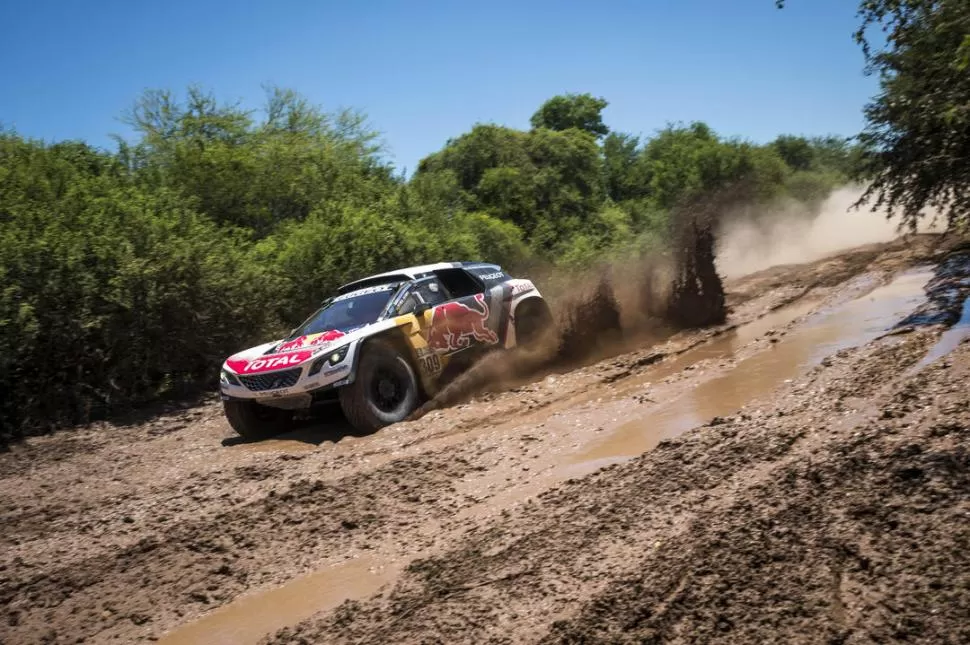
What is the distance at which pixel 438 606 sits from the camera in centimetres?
441

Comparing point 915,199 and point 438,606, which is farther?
point 915,199

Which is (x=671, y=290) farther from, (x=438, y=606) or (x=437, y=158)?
(x=437, y=158)

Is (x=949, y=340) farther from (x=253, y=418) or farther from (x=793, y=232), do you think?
(x=793, y=232)

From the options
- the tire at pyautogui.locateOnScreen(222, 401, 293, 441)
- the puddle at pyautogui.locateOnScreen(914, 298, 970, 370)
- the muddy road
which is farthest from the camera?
the tire at pyautogui.locateOnScreen(222, 401, 293, 441)

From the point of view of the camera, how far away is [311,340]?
9234 millimetres

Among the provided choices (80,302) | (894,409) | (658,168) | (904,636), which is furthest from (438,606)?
(658,168)

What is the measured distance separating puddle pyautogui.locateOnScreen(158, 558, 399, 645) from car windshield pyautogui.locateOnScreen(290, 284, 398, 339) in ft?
14.5

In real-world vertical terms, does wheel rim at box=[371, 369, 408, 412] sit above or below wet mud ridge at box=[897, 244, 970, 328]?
above

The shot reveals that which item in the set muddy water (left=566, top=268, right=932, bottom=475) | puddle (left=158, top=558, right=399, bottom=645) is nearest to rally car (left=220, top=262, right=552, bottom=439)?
muddy water (left=566, top=268, right=932, bottom=475)

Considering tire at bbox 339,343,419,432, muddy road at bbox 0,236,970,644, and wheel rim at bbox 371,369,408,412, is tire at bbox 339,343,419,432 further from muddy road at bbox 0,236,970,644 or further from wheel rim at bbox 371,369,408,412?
muddy road at bbox 0,236,970,644

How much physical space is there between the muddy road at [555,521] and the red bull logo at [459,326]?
1028 mm

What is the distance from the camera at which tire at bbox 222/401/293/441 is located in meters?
9.60

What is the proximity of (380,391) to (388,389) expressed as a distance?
140mm

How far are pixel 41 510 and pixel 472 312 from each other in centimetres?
542
